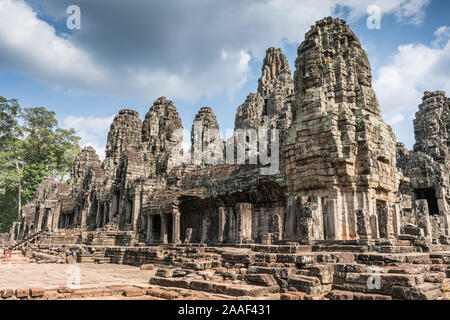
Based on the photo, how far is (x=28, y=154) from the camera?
47.2 meters

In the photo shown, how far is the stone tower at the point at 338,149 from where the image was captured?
12742mm

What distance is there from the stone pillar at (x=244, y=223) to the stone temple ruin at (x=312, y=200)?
71mm

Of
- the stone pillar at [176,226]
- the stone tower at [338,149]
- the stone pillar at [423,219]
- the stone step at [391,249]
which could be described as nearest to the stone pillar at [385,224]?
the stone tower at [338,149]

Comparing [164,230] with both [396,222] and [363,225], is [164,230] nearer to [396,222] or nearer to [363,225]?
[396,222]

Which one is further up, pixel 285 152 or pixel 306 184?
pixel 285 152

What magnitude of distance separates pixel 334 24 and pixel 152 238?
17819 mm

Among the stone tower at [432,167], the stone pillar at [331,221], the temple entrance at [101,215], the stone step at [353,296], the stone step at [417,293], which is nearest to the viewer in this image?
the stone step at [417,293]

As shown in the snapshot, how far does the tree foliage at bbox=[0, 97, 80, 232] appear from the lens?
4262 cm

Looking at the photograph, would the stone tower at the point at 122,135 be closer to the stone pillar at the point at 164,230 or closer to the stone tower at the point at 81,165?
the stone tower at the point at 81,165

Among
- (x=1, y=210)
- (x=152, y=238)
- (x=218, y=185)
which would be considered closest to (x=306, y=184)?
(x=218, y=185)

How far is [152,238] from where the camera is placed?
25031 mm

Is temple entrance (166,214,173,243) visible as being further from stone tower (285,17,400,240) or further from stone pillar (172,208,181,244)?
stone tower (285,17,400,240)

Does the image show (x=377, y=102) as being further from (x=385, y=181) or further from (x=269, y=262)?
(x=269, y=262)
